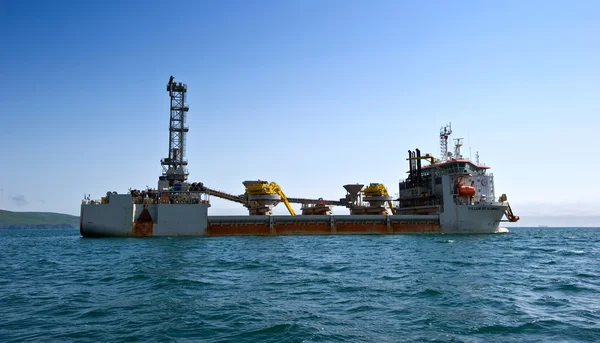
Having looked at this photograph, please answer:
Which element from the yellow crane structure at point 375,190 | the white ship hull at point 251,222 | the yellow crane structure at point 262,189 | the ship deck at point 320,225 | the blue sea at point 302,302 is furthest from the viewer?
the yellow crane structure at point 375,190

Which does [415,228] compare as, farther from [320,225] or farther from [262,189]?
[262,189]

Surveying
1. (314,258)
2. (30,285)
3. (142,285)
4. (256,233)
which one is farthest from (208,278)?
(256,233)

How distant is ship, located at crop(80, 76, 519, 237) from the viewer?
5300 cm

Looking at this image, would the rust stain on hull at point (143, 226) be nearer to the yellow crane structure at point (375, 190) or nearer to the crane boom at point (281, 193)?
the crane boom at point (281, 193)

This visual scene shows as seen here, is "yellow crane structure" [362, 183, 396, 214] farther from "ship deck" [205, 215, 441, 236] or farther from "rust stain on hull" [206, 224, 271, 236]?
"rust stain on hull" [206, 224, 271, 236]

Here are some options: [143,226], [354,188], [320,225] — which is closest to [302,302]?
[143,226]

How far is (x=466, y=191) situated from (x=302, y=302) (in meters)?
52.5

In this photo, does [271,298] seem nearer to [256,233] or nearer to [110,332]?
[110,332]

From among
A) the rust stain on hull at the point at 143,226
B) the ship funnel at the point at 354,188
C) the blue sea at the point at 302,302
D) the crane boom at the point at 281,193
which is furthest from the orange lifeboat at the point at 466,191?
the rust stain on hull at the point at 143,226

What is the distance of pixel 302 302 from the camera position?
49.2 ft

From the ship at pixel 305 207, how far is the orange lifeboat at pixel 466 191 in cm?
14

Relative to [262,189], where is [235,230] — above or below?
below

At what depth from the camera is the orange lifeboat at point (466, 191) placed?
200 feet

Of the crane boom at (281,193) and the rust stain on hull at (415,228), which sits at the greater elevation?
the crane boom at (281,193)
